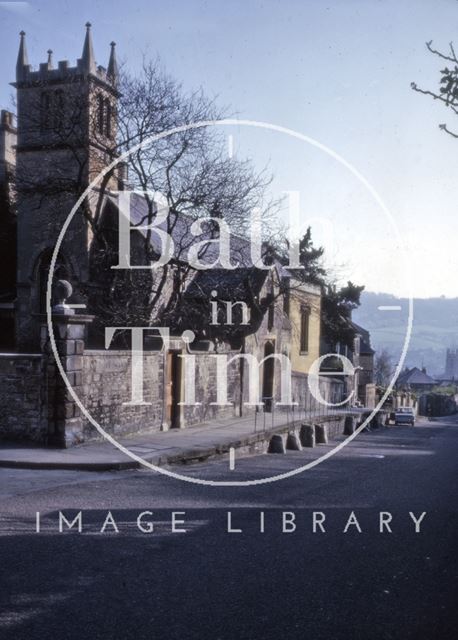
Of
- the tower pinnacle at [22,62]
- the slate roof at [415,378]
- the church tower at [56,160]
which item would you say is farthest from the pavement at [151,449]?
the slate roof at [415,378]

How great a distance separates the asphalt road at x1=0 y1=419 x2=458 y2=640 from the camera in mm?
4414

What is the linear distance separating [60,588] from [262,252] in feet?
62.0

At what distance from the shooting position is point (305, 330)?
32.8 meters

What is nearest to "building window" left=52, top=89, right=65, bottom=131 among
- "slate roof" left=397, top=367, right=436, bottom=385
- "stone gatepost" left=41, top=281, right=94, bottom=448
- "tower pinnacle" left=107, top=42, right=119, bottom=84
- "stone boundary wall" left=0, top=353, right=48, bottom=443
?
"tower pinnacle" left=107, top=42, right=119, bottom=84

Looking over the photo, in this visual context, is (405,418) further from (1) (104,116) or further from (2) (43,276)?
(1) (104,116)

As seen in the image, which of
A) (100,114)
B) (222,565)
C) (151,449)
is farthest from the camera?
(100,114)

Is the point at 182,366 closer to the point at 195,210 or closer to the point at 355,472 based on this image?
the point at 195,210

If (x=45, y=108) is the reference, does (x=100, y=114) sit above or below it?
below

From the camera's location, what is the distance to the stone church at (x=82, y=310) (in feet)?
42.1

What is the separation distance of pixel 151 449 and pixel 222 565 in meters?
7.63

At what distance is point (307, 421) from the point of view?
21.8 m

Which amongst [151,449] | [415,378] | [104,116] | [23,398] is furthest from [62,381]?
[415,378]

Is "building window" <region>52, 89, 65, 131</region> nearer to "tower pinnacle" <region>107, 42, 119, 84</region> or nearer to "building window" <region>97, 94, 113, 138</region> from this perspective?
"building window" <region>97, 94, 113, 138</region>

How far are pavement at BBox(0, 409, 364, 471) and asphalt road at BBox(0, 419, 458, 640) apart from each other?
4.12 feet
